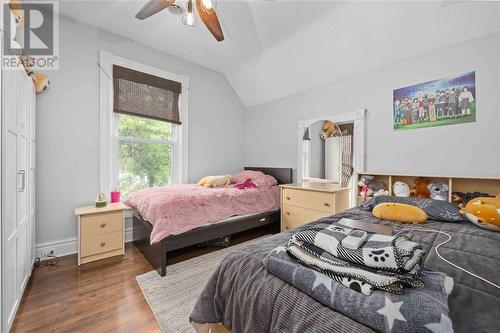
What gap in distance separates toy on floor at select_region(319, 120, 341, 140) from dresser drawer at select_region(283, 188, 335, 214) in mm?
932

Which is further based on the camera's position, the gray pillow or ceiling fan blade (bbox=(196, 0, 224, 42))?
ceiling fan blade (bbox=(196, 0, 224, 42))

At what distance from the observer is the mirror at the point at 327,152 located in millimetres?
2900

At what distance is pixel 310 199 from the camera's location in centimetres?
274

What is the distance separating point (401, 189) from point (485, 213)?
821 millimetres

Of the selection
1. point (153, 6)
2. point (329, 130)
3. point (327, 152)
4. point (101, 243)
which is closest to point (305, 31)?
point (329, 130)

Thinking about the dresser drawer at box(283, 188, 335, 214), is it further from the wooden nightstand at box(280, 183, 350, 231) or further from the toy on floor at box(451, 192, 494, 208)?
the toy on floor at box(451, 192, 494, 208)

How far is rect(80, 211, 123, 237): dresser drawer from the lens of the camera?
226 cm

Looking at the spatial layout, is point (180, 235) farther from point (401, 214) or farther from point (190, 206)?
point (401, 214)

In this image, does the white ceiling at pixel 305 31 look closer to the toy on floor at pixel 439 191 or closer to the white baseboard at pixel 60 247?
the toy on floor at pixel 439 191

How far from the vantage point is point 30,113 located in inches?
79.8

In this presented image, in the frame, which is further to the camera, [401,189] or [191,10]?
[401,189]

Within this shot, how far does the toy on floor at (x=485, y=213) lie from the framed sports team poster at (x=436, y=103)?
919 mm

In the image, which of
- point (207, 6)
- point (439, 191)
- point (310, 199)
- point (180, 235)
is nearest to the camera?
point (207, 6)

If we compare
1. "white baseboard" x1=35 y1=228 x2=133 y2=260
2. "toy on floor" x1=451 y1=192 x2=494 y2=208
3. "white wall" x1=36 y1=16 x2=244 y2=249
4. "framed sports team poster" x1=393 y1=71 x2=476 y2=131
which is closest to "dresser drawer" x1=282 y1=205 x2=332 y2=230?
"toy on floor" x1=451 y1=192 x2=494 y2=208
